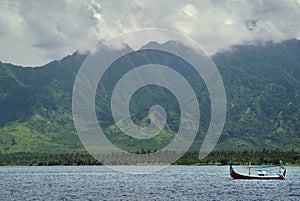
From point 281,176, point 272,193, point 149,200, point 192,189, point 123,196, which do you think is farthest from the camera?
point 281,176

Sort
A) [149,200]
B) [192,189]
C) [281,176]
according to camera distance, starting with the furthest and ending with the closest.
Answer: [281,176]
[192,189]
[149,200]

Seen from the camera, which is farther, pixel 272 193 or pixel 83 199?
pixel 272 193

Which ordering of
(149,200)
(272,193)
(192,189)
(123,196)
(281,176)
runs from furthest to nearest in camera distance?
(281,176) → (192,189) → (272,193) → (123,196) → (149,200)

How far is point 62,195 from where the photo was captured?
Answer: 126812 mm

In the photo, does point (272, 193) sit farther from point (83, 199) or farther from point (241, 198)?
point (83, 199)

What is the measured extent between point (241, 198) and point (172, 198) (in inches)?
613

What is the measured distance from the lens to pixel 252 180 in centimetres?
19800

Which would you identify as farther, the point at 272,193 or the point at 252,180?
the point at 252,180

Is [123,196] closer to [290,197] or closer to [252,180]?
[290,197]

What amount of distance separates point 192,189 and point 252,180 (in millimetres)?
61911

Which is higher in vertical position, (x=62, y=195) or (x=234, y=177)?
(x=234, y=177)

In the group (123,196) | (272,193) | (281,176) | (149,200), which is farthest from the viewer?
(281,176)

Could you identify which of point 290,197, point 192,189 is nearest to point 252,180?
point 192,189

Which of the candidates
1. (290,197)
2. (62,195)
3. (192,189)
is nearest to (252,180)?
(192,189)
